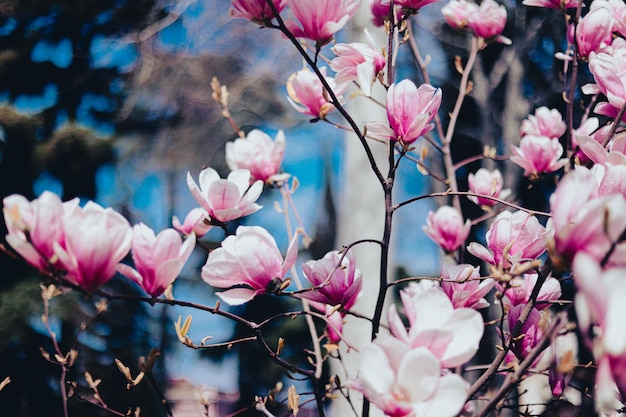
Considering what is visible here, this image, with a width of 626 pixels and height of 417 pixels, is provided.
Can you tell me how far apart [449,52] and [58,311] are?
3586 millimetres

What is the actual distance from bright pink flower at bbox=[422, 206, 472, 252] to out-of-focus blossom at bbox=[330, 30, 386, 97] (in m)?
0.38

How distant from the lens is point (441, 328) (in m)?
0.40

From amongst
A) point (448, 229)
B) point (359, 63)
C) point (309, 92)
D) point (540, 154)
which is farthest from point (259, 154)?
point (540, 154)

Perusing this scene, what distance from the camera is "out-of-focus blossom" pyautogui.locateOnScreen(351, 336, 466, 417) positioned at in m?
0.38

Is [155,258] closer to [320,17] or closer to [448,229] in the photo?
[320,17]

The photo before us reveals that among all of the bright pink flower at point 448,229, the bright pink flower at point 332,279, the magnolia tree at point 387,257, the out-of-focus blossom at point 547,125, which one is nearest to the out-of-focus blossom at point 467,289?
the magnolia tree at point 387,257

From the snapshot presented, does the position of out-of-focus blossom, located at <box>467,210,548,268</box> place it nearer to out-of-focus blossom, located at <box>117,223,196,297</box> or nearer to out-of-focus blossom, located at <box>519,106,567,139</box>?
out-of-focus blossom, located at <box>117,223,196,297</box>

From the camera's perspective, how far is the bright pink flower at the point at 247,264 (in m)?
0.52

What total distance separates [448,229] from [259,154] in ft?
1.20

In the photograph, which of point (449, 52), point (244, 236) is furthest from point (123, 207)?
point (244, 236)

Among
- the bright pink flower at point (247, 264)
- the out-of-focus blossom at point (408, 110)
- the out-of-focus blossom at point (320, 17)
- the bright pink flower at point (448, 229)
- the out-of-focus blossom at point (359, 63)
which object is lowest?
the bright pink flower at point (448, 229)

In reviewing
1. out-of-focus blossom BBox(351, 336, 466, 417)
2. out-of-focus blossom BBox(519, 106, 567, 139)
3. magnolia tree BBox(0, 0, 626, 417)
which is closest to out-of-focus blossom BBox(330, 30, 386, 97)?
magnolia tree BBox(0, 0, 626, 417)

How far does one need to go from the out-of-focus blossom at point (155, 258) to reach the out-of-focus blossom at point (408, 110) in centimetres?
25

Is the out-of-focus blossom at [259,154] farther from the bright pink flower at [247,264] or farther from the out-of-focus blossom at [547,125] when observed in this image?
the out-of-focus blossom at [547,125]
